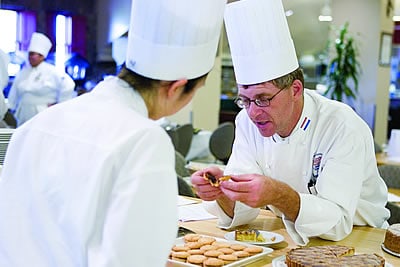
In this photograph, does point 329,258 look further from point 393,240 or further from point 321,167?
point 321,167

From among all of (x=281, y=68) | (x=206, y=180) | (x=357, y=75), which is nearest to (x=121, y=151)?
(x=206, y=180)

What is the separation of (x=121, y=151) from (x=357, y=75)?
292 inches

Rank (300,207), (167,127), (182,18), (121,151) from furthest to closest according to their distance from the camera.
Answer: (167,127), (300,207), (182,18), (121,151)

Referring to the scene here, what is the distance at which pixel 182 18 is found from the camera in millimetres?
1251

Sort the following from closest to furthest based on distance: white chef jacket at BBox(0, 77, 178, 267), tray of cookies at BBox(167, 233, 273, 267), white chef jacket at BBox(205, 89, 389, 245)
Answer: white chef jacket at BBox(0, 77, 178, 267) → tray of cookies at BBox(167, 233, 273, 267) → white chef jacket at BBox(205, 89, 389, 245)

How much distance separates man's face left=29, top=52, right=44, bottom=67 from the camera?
660cm

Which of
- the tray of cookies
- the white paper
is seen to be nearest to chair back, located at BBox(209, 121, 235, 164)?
the white paper

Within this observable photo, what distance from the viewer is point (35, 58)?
6.61 metres

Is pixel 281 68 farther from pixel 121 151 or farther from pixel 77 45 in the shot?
pixel 77 45

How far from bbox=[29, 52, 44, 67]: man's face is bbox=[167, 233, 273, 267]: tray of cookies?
513 cm

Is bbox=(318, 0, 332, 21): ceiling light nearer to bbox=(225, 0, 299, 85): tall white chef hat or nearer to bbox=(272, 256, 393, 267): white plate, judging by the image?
bbox=(225, 0, 299, 85): tall white chef hat

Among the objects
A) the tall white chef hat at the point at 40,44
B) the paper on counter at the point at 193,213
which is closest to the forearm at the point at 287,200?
the paper on counter at the point at 193,213

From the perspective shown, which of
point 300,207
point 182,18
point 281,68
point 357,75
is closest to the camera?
point 182,18

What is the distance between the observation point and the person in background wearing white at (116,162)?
1.11 metres
